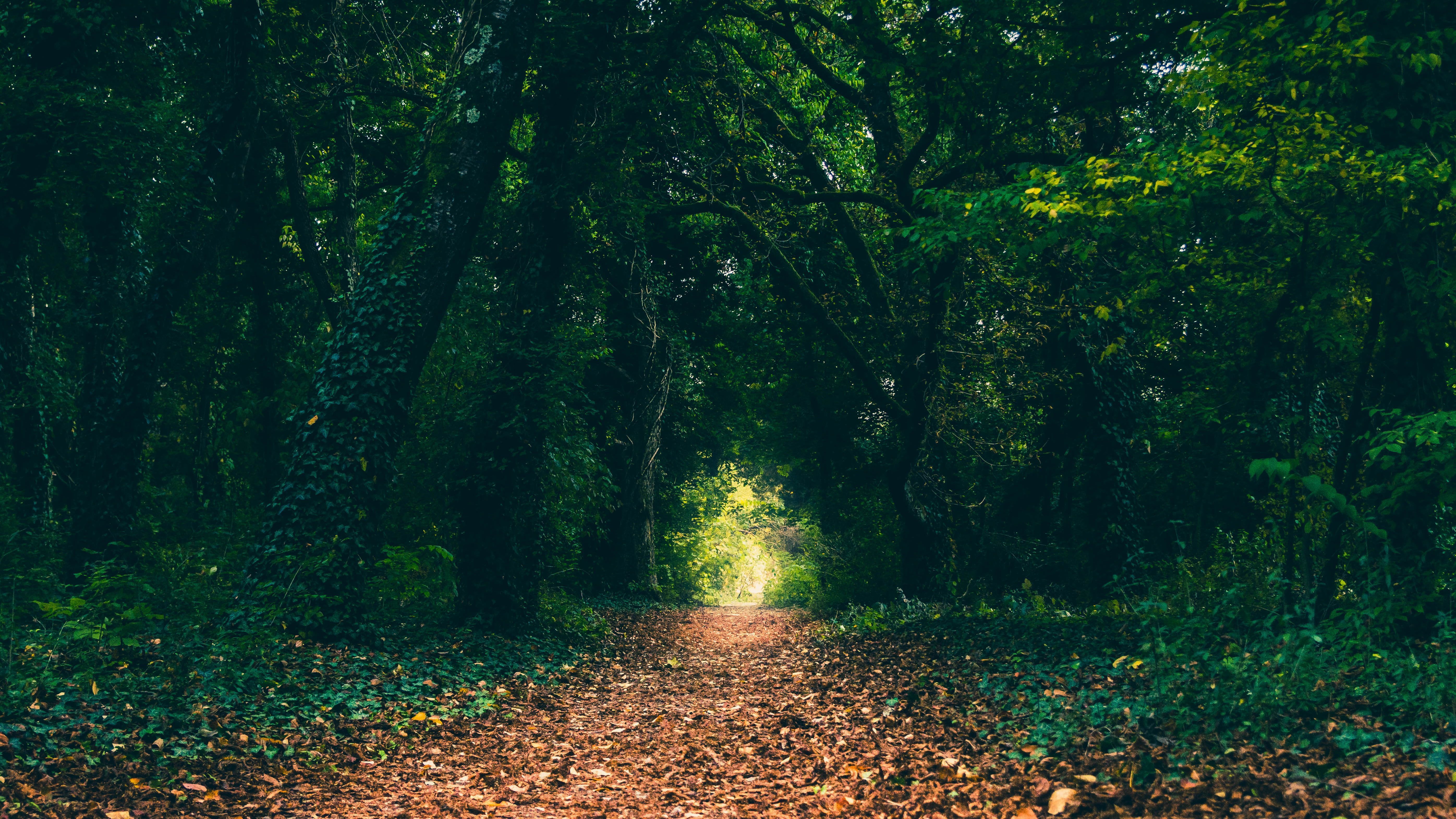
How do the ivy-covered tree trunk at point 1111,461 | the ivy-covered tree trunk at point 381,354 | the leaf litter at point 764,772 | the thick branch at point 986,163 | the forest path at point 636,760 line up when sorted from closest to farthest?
the leaf litter at point 764,772 < the forest path at point 636,760 < the ivy-covered tree trunk at point 381,354 < the thick branch at point 986,163 < the ivy-covered tree trunk at point 1111,461

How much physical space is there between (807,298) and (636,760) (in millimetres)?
7564

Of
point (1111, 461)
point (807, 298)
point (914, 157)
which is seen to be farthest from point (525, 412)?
point (1111, 461)

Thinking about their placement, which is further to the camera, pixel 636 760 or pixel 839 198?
pixel 839 198

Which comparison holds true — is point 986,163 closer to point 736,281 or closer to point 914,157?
point 914,157

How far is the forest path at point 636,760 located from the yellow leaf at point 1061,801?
1.04 m

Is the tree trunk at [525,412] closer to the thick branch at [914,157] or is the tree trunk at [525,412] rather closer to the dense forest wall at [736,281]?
the dense forest wall at [736,281]

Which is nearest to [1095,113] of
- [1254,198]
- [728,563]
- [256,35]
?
[1254,198]

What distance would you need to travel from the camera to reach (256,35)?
10977 millimetres

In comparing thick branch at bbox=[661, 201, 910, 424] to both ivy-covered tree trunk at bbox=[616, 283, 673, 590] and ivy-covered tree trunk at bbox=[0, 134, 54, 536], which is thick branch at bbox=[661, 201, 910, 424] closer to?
ivy-covered tree trunk at bbox=[616, 283, 673, 590]

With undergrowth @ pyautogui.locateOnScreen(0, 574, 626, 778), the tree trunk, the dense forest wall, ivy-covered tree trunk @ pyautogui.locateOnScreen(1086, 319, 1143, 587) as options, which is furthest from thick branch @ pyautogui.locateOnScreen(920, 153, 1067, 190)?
undergrowth @ pyautogui.locateOnScreen(0, 574, 626, 778)

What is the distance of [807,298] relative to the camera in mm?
11875

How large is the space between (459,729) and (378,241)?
5360mm

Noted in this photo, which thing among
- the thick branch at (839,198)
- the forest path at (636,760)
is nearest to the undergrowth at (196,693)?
the forest path at (636,760)

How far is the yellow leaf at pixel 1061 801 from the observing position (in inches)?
154
